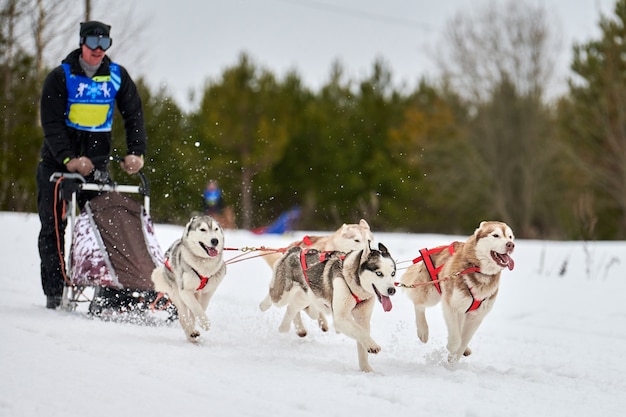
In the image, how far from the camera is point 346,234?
19.8 ft

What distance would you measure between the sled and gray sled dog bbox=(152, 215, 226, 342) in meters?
0.59

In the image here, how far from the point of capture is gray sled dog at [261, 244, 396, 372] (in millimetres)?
→ 4605

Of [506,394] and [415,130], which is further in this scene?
[415,130]

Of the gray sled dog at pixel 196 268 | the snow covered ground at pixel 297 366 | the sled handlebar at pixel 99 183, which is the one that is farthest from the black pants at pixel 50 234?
the gray sled dog at pixel 196 268

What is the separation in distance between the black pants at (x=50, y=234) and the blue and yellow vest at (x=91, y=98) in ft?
1.44

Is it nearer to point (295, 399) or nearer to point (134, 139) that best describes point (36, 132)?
point (134, 139)

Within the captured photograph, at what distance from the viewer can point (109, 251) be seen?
235 inches

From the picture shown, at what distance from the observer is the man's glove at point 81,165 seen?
19.7 feet

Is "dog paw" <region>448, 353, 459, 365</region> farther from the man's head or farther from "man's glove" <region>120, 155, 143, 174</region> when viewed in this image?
the man's head

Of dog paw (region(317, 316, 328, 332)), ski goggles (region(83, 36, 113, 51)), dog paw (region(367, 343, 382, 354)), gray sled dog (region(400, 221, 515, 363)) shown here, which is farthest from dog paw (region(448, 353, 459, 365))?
ski goggles (region(83, 36, 113, 51))

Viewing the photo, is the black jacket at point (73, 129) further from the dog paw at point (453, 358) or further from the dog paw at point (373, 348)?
the dog paw at point (453, 358)

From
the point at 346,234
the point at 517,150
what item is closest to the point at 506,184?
the point at 517,150

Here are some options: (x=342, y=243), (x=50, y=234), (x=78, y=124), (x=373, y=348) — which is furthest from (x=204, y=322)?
(x=78, y=124)

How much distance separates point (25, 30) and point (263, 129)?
Result: 15.9 m
